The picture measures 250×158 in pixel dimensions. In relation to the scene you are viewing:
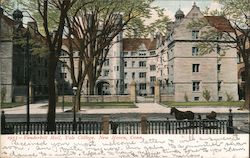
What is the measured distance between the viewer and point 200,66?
34.0ft

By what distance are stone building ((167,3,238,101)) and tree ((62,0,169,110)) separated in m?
1.17

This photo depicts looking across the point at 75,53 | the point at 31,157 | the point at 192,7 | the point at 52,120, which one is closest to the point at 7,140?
the point at 31,157

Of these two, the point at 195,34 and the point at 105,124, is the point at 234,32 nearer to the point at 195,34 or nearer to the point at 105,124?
the point at 195,34

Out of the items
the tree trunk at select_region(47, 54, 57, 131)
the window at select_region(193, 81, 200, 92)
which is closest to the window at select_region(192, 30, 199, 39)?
the window at select_region(193, 81, 200, 92)

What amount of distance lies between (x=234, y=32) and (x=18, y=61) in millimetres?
5078

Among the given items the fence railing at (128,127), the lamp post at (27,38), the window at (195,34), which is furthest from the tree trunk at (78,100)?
the window at (195,34)

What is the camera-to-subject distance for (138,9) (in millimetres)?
9883

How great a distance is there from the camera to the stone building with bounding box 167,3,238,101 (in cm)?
962

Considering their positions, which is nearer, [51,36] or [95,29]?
[51,36]

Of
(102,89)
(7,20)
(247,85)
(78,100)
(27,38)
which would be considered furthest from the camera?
(102,89)

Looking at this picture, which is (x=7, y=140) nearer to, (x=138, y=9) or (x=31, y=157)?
(x=31, y=157)

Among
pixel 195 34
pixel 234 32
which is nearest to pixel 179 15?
pixel 195 34

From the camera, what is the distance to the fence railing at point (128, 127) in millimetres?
8516

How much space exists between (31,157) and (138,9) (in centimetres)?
436
